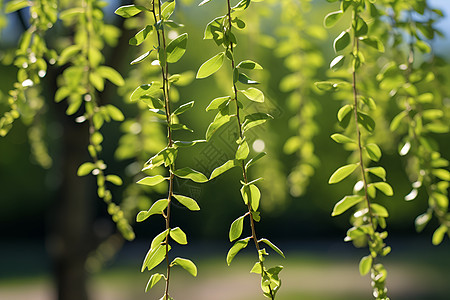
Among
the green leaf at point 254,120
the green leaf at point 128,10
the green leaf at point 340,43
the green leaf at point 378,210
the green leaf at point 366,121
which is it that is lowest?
the green leaf at point 378,210

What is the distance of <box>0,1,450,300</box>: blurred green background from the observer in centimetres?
510

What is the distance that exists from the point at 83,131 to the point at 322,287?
3839mm

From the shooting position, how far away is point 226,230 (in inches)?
295

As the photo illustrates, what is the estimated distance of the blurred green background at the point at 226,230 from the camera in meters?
5.10

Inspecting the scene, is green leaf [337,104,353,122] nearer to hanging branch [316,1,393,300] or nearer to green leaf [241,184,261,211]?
hanging branch [316,1,393,300]

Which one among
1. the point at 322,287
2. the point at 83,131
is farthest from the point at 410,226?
the point at 83,131

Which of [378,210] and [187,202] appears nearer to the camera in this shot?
[187,202]

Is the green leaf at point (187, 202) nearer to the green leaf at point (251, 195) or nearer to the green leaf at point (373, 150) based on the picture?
the green leaf at point (251, 195)

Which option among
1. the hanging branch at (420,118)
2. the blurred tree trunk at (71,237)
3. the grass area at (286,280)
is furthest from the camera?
the grass area at (286,280)

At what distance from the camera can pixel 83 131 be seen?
1.87 meters

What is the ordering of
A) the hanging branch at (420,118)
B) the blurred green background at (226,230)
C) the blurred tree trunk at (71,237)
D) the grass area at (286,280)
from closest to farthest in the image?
the hanging branch at (420,118) < the blurred tree trunk at (71,237) < the grass area at (286,280) < the blurred green background at (226,230)

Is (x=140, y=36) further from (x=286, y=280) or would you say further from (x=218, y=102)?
(x=286, y=280)

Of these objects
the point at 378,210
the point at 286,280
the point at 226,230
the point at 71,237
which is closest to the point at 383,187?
the point at 378,210

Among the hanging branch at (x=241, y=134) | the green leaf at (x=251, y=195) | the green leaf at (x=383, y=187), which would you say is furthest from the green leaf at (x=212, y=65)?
the green leaf at (x=383, y=187)
